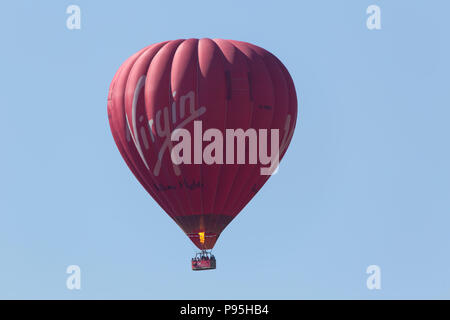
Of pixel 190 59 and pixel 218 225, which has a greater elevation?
pixel 190 59

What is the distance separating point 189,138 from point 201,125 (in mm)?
Result: 711

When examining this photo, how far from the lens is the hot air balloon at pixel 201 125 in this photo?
79312 millimetres

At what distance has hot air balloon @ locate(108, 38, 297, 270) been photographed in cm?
7931

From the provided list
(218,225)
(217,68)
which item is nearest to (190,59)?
(217,68)

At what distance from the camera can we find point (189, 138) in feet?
260

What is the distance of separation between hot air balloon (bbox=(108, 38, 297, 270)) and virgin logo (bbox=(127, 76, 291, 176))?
0.04 meters

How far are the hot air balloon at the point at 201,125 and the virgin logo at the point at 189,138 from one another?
0.04 metres

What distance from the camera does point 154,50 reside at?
8075 centimetres

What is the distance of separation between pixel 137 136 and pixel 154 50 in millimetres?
3507

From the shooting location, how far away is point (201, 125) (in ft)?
260

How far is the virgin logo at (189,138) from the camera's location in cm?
7925

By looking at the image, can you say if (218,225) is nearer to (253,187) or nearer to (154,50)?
(253,187)

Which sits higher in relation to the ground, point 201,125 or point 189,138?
point 201,125

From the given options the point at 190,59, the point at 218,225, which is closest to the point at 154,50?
the point at 190,59
